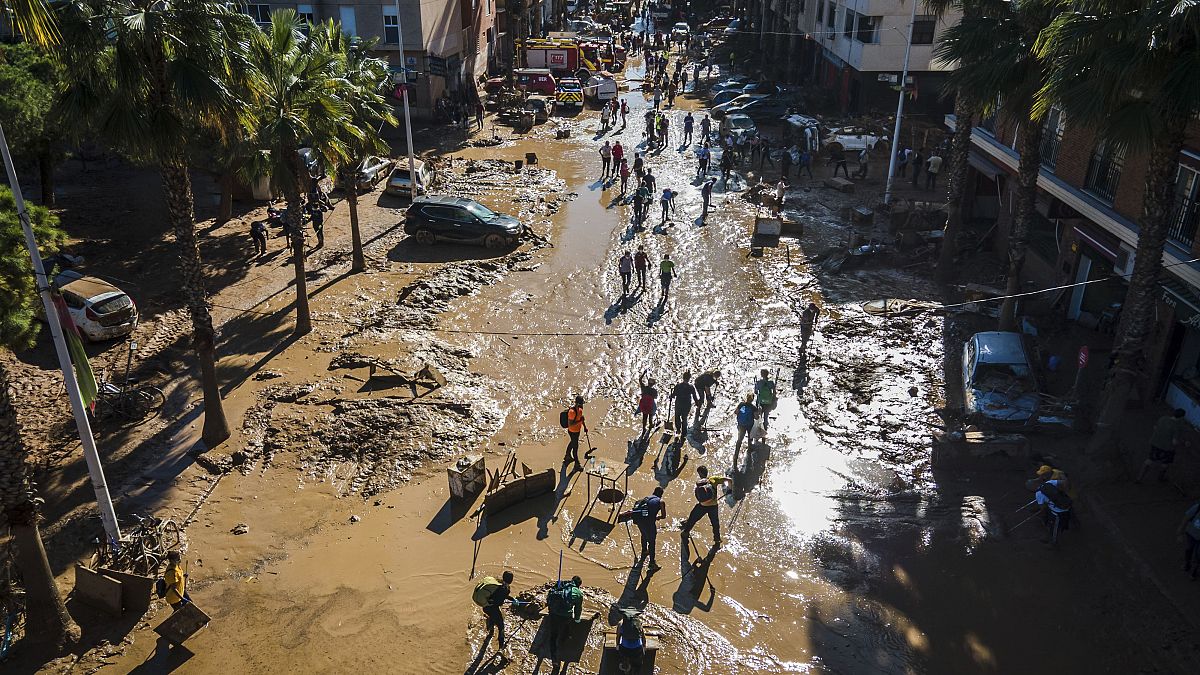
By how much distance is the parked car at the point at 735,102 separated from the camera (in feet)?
160

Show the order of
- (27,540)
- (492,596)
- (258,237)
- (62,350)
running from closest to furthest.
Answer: (492,596)
(27,540)
(62,350)
(258,237)

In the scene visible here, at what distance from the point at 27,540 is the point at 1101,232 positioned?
23342 millimetres

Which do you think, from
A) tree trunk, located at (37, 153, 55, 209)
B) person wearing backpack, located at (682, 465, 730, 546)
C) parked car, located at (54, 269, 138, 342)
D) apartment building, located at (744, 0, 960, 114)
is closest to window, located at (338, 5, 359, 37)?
tree trunk, located at (37, 153, 55, 209)

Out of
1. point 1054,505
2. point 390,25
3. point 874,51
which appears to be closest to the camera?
point 1054,505

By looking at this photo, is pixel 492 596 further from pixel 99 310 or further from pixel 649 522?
pixel 99 310

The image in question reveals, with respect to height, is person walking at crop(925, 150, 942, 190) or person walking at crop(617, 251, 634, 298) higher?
person walking at crop(925, 150, 942, 190)

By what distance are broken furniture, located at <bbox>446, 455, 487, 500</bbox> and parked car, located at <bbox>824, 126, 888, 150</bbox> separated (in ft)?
98.7

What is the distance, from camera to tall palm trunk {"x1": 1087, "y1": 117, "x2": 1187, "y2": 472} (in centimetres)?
1388

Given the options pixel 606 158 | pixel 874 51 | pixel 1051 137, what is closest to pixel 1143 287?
pixel 1051 137

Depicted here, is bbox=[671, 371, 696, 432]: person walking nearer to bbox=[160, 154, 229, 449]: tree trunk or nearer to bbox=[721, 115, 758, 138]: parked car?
bbox=[160, 154, 229, 449]: tree trunk

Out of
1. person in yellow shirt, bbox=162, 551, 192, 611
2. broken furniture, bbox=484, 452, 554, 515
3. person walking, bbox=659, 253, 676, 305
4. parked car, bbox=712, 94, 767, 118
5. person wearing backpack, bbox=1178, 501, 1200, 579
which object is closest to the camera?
person in yellow shirt, bbox=162, 551, 192, 611

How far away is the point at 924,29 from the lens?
1676 inches

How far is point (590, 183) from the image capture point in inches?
1435

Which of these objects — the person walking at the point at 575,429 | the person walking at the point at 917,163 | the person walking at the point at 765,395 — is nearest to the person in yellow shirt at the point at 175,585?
the person walking at the point at 575,429
